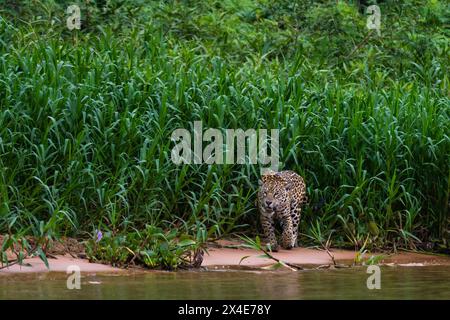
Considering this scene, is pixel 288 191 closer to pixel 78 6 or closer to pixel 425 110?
pixel 425 110

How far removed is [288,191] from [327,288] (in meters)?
2.02

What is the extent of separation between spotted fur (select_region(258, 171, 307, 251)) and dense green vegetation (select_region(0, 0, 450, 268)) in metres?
0.24

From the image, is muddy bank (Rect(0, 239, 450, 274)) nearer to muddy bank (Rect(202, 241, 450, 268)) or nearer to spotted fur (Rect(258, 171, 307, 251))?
muddy bank (Rect(202, 241, 450, 268))

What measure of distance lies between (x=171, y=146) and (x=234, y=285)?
242cm

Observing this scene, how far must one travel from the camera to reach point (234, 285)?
8320 millimetres

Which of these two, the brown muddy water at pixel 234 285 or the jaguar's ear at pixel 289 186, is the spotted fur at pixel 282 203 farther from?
the brown muddy water at pixel 234 285

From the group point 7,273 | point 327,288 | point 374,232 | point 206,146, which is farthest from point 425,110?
point 7,273

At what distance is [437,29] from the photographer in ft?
53.7

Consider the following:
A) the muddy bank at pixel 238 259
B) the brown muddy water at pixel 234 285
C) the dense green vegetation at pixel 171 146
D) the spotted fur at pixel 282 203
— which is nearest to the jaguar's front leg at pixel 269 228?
the spotted fur at pixel 282 203

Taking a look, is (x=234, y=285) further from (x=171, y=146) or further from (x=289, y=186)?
(x=171, y=146)

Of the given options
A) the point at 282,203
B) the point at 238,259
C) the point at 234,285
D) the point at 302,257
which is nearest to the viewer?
the point at 234,285

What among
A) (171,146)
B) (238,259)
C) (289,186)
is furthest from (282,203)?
(171,146)

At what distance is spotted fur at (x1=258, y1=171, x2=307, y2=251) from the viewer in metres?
10.1

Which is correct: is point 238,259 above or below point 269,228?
below
